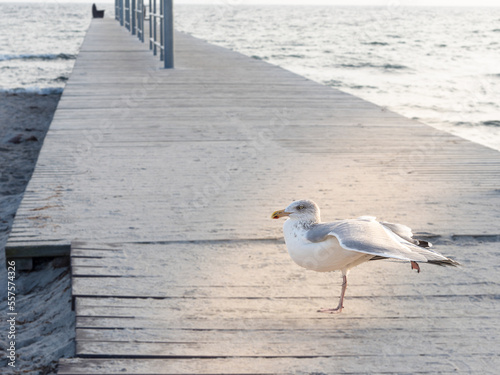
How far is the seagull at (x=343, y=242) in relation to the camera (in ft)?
6.05

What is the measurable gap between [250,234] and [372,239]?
3.85 feet

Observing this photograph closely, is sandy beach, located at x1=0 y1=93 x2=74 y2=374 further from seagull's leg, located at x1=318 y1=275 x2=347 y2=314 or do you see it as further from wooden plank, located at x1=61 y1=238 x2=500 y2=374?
seagull's leg, located at x1=318 y1=275 x2=347 y2=314

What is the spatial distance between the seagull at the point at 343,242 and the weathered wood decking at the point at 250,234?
25 centimetres

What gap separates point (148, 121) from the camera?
5656 millimetres

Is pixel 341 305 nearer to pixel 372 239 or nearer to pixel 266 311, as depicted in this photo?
pixel 266 311

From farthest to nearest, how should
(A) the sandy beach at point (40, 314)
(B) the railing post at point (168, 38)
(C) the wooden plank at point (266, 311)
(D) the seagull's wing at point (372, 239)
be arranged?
1. (B) the railing post at point (168, 38)
2. (A) the sandy beach at point (40, 314)
3. (C) the wooden plank at point (266, 311)
4. (D) the seagull's wing at point (372, 239)

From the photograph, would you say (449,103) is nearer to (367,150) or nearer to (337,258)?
(367,150)

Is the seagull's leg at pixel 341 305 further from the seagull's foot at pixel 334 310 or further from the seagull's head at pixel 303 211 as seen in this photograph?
the seagull's head at pixel 303 211

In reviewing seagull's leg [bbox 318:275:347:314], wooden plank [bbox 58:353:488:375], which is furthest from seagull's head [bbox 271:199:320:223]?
wooden plank [bbox 58:353:488:375]

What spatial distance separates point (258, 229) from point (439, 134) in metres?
3.06

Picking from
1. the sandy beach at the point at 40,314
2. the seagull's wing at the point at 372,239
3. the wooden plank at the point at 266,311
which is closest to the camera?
the seagull's wing at the point at 372,239

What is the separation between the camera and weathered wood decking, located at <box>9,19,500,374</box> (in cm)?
197

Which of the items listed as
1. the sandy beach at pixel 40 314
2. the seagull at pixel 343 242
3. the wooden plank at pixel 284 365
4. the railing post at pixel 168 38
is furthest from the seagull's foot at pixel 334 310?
the railing post at pixel 168 38

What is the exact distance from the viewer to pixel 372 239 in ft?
6.19
